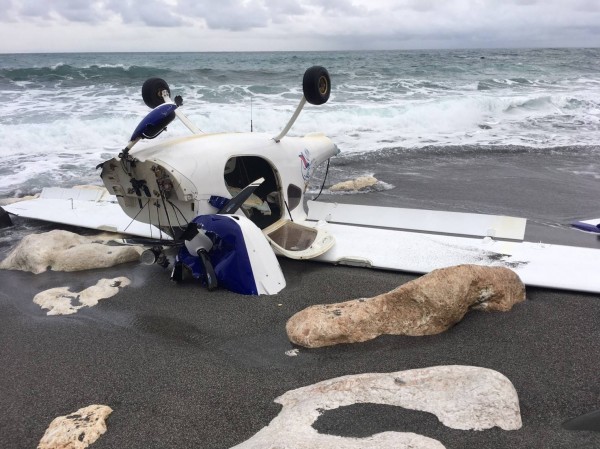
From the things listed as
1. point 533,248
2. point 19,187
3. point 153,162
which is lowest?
point 19,187

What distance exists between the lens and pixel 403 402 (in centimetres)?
316

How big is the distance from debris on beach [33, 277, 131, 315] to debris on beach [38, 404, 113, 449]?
1.88 m

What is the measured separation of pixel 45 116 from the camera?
1870cm

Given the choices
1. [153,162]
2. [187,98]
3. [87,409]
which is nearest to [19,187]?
[153,162]

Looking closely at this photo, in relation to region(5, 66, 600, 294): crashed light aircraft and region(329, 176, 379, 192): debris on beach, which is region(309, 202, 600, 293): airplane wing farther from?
region(329, 176, 379, 192): debris on beach

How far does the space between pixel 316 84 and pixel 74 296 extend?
3413 millimetres

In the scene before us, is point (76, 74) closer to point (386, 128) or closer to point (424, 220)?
point (386, 128)

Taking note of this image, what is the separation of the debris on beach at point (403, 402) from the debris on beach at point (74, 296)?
2.67 m

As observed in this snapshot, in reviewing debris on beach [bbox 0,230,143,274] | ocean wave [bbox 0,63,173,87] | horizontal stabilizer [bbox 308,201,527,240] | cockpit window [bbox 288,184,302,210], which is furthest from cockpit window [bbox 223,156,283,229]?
ocean wave [bbox 0,63,173,87]

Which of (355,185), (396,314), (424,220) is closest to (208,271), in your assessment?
(396,314)

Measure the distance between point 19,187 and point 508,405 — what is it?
1058 centimetres

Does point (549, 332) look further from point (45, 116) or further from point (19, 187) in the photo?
point (45, 116)

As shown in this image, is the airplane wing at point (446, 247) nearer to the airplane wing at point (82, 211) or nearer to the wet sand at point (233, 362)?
the wet sand at point (233, 362)

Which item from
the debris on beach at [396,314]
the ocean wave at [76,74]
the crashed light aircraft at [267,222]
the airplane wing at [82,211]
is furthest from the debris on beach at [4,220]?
the ocean wave at [76,74]
